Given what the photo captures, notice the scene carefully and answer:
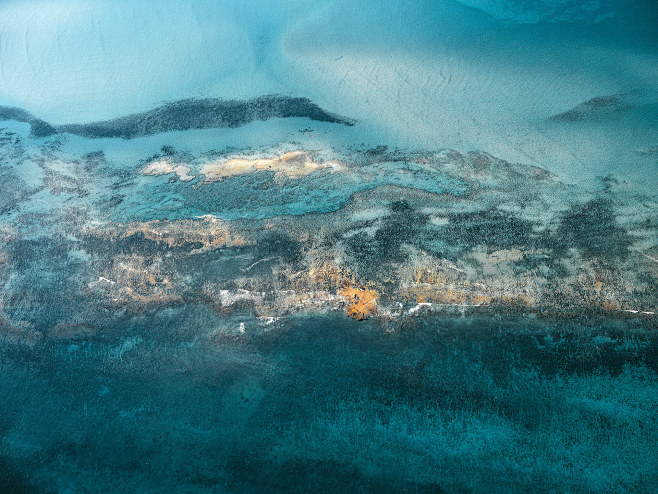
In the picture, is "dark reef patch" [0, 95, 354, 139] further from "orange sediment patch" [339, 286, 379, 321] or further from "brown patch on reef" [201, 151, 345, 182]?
"orange sediment patch" [339, 286, 379, 321]

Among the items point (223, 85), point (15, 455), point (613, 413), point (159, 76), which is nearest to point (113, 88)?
point (159, 76)

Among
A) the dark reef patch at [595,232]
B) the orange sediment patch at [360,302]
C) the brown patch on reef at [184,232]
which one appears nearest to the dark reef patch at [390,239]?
the orange sediment patch at [360,302]

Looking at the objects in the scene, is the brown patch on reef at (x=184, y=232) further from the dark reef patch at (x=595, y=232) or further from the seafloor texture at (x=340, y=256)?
the dark reef patch at (x=595, y=232)

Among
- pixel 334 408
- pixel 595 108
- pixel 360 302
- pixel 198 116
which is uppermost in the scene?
pixel 595 108

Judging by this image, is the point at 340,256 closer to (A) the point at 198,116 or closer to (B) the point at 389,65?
(A) the point at 198,116

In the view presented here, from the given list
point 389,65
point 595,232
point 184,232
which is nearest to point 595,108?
point 595,232

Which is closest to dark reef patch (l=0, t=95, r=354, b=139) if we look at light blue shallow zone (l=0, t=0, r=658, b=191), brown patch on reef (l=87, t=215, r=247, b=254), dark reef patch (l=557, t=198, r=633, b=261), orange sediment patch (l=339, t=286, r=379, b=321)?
light blue shallow zone (l=0, t=0, r=658, b=191)

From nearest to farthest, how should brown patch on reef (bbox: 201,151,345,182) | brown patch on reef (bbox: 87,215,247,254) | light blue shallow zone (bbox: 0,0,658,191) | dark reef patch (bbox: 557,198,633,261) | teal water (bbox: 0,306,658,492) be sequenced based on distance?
teal water (bbox: 0,306,658,492)
dark reef patch (bbox: 557,198,633,261)
brown patch on reef (bbox: 87,215,247,254)
brown patch on reef (bbox: 201,151,345,182)
light blue shallow zone (bbox: 0,0,658,191)
